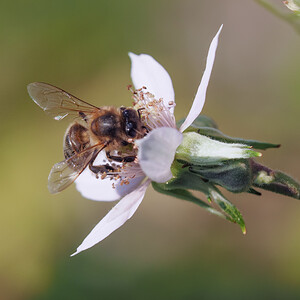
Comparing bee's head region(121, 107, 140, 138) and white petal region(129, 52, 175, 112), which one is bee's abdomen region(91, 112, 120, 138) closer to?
bee's head region(121, 107, 140, 138)

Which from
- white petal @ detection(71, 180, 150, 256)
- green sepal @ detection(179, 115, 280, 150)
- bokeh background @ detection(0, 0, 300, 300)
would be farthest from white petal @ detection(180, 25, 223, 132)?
bokeh background @ detection(0, 0, 300, 300)

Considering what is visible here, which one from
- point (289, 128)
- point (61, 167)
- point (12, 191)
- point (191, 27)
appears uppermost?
point (61, 167)

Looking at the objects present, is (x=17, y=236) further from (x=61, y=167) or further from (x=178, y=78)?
(x=61, y=167)

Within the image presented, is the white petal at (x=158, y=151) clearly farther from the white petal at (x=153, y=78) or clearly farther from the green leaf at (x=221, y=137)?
the white petal at (x=153, y=78)

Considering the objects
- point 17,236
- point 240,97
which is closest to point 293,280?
point 240,97

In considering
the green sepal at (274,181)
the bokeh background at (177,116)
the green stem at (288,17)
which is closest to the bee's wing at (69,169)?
the green sepal at (274,181)

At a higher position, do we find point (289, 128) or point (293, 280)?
point (289, 128)
